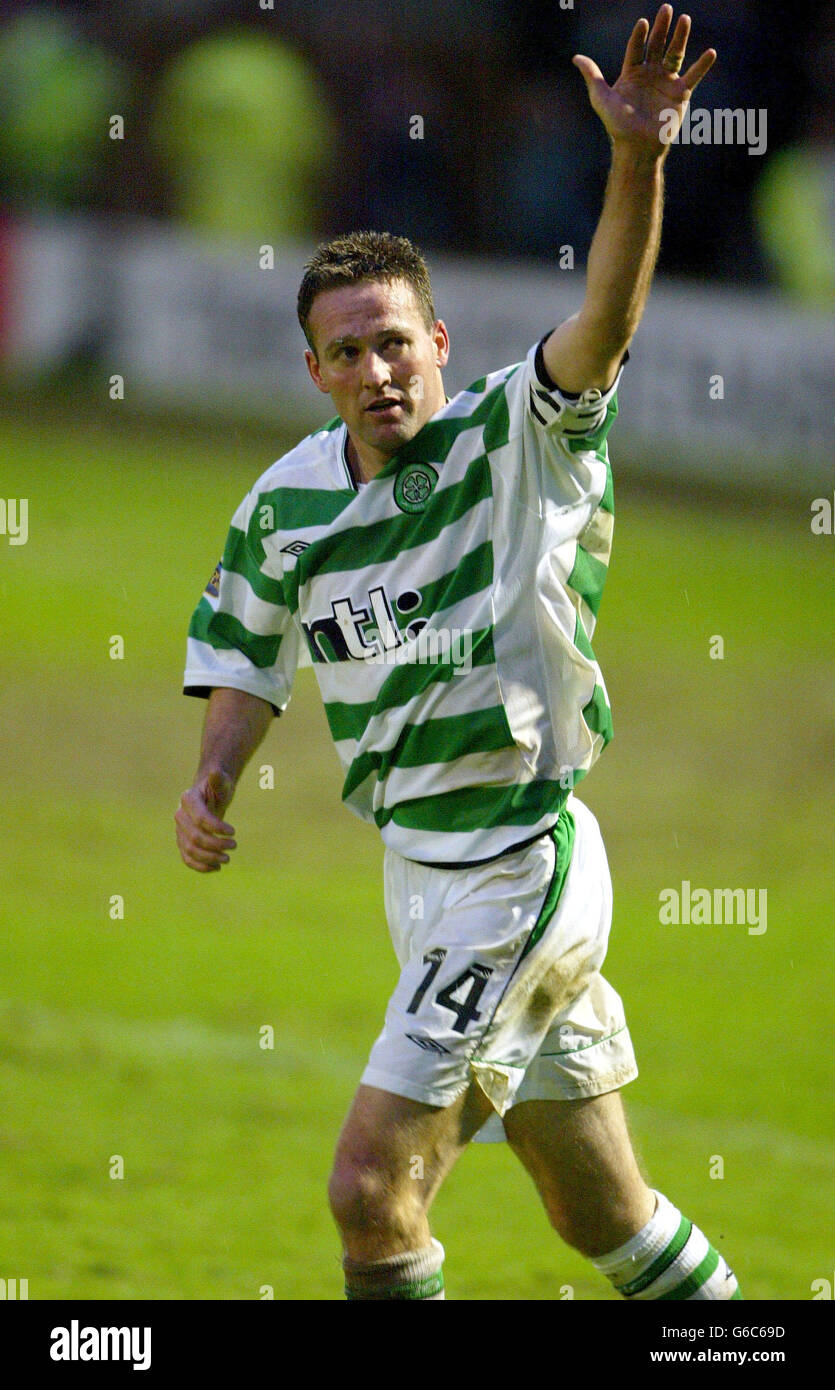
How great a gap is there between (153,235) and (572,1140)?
44.4ft

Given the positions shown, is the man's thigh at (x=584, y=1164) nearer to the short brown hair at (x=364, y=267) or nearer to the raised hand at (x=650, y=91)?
the short brown hair at (x=364, y=267)

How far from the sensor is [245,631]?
4.11 meters

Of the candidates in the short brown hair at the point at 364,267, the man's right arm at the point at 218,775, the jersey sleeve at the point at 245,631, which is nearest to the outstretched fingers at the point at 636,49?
the short brown hair at the point at 364,267

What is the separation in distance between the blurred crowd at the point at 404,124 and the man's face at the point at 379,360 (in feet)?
38.3

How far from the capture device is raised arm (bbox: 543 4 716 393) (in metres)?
3.15

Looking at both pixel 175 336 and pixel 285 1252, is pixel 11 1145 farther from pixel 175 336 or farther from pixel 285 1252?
pixel 175 336

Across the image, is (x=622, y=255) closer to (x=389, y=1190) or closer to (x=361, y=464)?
(x=361, y=464)

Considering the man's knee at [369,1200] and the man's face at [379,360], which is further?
the man's face at [379,360]

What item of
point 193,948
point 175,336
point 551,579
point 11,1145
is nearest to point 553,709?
point 551,579

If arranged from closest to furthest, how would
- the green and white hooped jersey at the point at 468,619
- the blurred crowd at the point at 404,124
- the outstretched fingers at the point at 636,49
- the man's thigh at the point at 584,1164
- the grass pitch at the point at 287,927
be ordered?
1. the outstretched fingers at the point at 636,49
2. the green and white hooped jersey at the point at 468,619
3. the man's thigh at the point at 584,1164
4. the grass pitch at the point at 287,927
5. the blurred crowd at the point at 404,124

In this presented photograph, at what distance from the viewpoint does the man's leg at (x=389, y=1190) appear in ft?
11.0

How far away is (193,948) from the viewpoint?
781cm

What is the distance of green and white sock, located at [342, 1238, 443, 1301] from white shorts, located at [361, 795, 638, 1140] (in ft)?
0.96

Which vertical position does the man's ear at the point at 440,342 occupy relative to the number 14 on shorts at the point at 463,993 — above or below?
above
